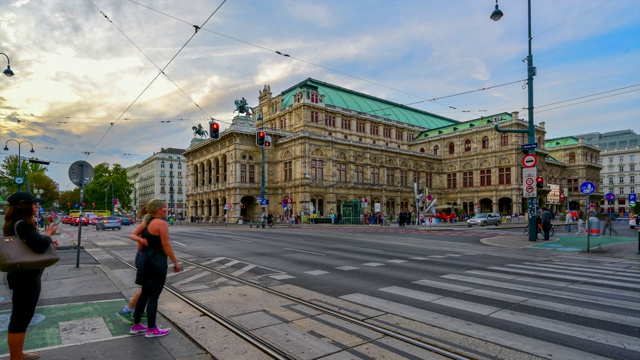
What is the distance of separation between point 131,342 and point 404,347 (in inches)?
133

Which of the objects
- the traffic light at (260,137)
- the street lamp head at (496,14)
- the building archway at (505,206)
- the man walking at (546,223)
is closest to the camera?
the street lamp head at (496,14)

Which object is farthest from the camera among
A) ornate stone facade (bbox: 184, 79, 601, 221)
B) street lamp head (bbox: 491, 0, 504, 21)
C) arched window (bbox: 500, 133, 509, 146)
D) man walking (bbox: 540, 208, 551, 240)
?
arched window (bbox: 500, 133, 509, 146)

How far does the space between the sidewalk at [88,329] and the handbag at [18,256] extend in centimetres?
122

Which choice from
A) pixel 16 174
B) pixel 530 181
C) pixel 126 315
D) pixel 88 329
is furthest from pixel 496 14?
pixel 16 174

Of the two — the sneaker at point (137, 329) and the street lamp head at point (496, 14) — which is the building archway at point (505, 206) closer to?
the street lamp head at point (496, 14)

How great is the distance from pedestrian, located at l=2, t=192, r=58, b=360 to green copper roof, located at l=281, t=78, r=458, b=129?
187 feet

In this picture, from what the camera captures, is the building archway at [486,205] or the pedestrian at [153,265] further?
the building archway at [486,205]

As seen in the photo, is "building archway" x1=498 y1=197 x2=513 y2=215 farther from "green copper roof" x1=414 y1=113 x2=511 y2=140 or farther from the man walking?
the man walking

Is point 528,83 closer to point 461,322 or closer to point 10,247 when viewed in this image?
point 461,322

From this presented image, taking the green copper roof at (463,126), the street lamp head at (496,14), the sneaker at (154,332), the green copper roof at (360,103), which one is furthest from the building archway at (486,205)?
the sneaker at (154,332)

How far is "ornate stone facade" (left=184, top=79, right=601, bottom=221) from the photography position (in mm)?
55750

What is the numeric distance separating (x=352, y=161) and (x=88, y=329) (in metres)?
55.6

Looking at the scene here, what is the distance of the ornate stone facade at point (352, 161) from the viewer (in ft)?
183

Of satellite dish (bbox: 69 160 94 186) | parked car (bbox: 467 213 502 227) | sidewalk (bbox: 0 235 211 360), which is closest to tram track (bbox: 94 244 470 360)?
sidewalk (bbox: 0 235 211 360)
